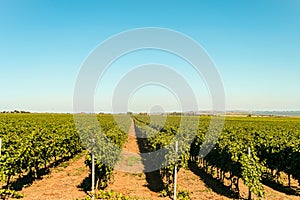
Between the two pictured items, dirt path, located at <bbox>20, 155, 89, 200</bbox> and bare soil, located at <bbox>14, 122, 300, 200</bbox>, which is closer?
dirt path, located at <bbox>20, 155, 89, 200</bbox>

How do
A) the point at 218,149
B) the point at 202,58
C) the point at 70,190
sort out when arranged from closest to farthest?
the point at 70,190
the point at 218,149
the point at 202,58

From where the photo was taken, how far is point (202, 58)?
17.4 m

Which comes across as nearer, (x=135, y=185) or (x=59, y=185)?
(x=59, y=185)

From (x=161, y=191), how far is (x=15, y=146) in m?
6.58

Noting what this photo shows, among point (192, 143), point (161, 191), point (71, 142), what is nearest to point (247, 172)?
point (161, 191)

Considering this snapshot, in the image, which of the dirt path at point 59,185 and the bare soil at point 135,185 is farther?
the bare soil at point 135,185

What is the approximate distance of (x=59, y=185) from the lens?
13250mm

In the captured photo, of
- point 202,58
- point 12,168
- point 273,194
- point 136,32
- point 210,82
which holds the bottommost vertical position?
point 273,194

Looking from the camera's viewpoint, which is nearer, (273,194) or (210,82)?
(273,194)

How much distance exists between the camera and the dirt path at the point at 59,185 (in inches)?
454

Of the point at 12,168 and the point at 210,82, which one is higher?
the point at 210,82

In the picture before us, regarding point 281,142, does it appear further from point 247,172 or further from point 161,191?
point 161,191

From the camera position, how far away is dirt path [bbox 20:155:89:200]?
37.8 ft

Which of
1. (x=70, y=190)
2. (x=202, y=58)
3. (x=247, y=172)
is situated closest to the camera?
(x=247, y=172)
